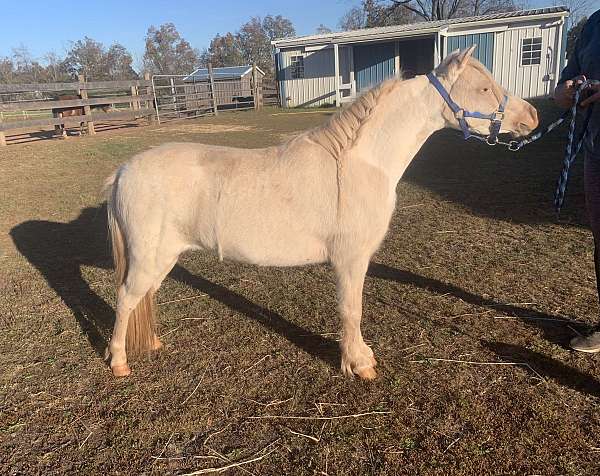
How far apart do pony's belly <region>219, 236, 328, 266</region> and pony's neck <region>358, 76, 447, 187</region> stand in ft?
2.37

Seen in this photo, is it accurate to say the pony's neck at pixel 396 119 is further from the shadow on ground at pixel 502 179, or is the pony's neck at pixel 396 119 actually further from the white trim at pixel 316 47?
the white trim at pixel 316 47

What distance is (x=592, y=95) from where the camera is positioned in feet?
9.93

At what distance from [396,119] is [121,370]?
8.93 feet

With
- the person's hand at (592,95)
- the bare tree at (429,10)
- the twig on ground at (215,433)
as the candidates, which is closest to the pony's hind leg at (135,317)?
the twig on ground at (215,433)

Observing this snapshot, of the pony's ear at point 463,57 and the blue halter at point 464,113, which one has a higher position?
the pony's ear at point 463,57

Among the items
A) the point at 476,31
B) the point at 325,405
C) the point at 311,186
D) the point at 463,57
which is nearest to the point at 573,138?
the point at 463,57

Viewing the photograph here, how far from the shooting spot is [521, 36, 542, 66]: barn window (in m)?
21.9

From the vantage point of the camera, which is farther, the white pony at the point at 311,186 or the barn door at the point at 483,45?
the barn door at the point at 483,45

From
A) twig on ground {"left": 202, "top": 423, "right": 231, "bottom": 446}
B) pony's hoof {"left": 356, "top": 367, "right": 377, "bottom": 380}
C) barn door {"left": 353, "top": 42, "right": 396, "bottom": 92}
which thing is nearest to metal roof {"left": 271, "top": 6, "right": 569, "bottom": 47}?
barn door {"left": 353, "top": 42, "right": 396, "bottom": 92}

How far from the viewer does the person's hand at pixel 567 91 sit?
3.14 m

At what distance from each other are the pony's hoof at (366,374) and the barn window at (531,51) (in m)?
23.6

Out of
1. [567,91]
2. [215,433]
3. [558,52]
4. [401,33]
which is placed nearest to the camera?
[215,433]

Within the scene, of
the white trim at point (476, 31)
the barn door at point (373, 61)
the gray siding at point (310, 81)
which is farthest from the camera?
the gray siding at point (310, 81)

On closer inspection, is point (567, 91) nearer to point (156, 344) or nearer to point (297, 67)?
point (156, 344)
